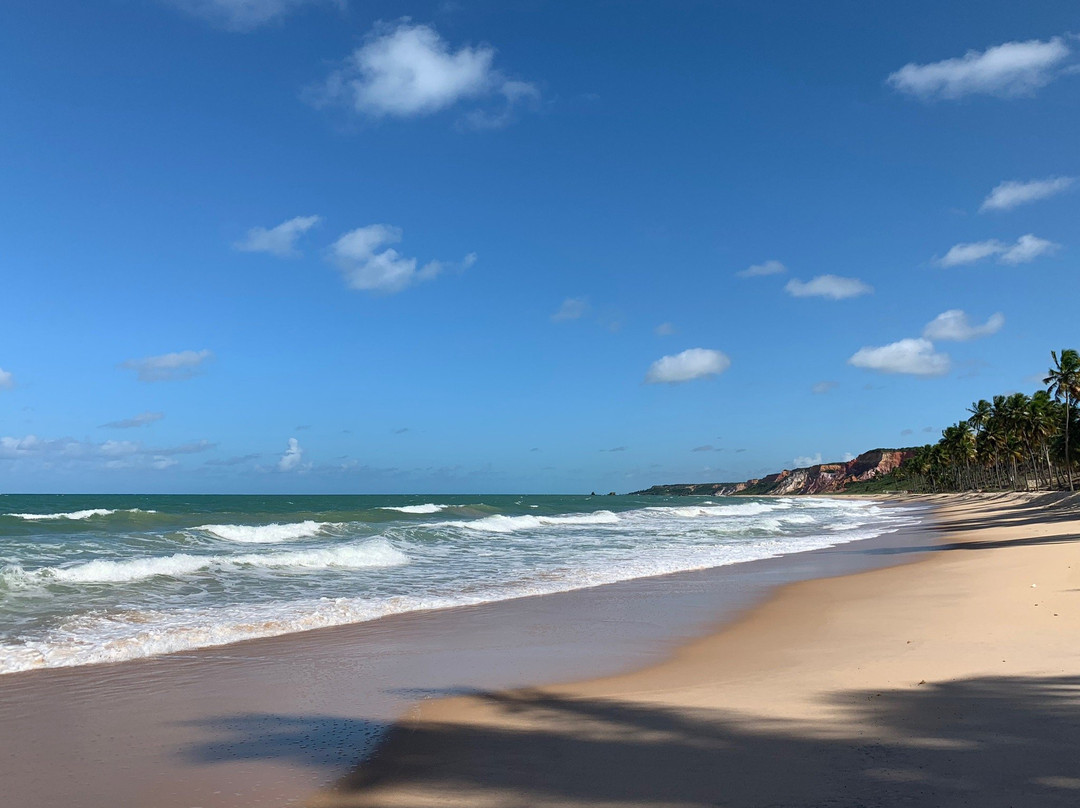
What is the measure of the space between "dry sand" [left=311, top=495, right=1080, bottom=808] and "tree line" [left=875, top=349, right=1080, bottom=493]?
60.3 metres

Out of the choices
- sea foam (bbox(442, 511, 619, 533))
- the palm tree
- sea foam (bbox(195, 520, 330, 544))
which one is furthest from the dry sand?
the palm tree

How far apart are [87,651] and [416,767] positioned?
5.71 m

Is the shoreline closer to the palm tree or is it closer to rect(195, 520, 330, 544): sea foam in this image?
rect(195, 520, 330, 544): sea foam

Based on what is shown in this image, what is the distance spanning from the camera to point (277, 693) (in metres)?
6.62

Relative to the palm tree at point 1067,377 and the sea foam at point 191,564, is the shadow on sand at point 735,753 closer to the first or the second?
the sea foam at point 191,564

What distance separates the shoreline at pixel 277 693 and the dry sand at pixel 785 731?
1.74ft

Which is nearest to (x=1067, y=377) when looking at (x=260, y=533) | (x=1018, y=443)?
(x=1018, y=443)

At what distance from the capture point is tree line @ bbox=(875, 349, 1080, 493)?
58750 millimetres

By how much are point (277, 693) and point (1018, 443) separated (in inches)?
→ 3938

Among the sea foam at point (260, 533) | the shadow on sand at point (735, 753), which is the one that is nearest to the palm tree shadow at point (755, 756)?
the shadow on sand at point (735, 753)

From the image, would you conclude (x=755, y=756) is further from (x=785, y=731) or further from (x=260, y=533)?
(x=260, y=533)

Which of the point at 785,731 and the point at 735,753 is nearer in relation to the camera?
the point at 735,753

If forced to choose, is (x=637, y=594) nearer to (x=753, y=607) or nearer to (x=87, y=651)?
(x=753, y=607)

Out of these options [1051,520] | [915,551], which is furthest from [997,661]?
[1051,520]
